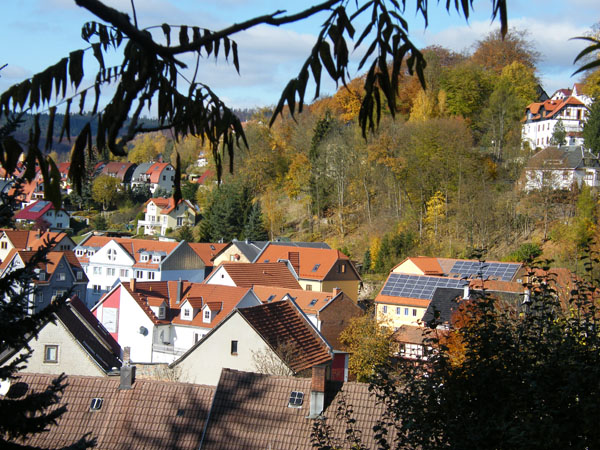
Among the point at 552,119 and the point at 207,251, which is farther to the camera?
the point at 552,119

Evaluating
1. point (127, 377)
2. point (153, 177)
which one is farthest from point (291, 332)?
point (153, 177)

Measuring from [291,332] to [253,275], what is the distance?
14.6m

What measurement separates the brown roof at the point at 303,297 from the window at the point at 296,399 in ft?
47.6

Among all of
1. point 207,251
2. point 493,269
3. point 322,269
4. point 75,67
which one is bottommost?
point 207,251

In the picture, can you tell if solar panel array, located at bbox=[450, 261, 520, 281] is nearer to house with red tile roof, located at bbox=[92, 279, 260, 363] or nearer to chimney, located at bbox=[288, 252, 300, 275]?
chimney, located at bbox=[288, 252, 300, 275]

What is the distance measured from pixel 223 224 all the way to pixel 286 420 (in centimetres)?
4158

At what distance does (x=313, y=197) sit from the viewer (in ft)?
174

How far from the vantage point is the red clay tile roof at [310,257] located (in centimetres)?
4038

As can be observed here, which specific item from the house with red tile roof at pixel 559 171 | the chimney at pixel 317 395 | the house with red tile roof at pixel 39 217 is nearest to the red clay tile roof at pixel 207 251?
the house with red tile roof at pixel 39 217

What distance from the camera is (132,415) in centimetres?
1457

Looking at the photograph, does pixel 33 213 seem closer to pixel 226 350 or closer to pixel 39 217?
pixel 39 217

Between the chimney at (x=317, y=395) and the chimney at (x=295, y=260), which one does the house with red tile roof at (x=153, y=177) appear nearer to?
the chimney at (x=295, y=260)

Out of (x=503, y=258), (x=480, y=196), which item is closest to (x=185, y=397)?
(x=503, y=258)

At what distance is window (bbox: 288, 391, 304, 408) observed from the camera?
14.1m
